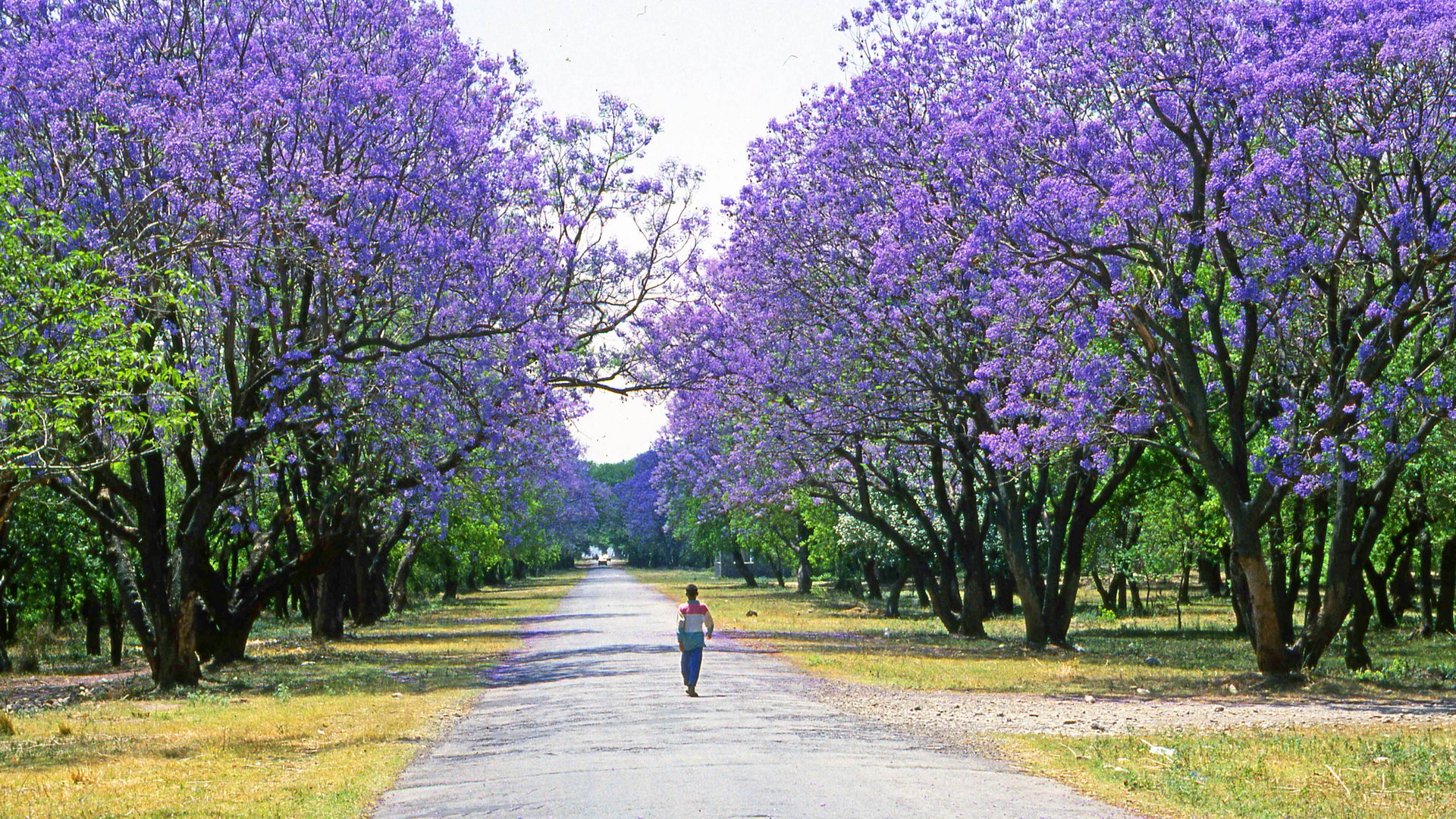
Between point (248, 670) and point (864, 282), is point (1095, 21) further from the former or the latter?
point (248, 670)

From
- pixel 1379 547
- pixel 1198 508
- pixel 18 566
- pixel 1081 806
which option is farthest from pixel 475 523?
pixel 1081 806

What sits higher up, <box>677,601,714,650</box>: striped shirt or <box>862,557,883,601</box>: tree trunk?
<box>677,601,714,650</box>: striped shirt

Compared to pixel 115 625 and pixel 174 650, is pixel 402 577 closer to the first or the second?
pixel 115 625

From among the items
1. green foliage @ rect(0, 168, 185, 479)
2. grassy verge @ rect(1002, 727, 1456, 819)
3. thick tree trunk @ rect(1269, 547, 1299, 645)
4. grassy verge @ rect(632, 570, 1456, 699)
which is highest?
green foliage @ rect(0, 168, 185, 479)

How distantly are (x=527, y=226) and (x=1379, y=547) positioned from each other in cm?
2234

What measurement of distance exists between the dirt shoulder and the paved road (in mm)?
860

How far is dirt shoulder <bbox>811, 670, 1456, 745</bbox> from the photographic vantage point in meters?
14.6

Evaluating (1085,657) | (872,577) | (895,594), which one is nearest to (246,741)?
(1085,657)

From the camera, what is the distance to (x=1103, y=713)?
53.5 ft

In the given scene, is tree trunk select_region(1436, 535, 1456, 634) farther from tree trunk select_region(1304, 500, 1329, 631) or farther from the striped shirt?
the striped shirt

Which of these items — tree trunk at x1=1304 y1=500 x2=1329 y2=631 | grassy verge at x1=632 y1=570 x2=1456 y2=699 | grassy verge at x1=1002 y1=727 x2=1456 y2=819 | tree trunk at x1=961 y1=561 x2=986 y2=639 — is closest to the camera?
grassy verge at x1=1002 y1=727 x2=1456 y2=819

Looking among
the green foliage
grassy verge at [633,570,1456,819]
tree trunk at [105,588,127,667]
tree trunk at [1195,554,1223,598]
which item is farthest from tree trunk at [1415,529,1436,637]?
tree trunk at [105,588,127,667]

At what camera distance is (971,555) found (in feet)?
106

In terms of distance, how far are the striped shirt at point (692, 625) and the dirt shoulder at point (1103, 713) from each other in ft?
5.80
